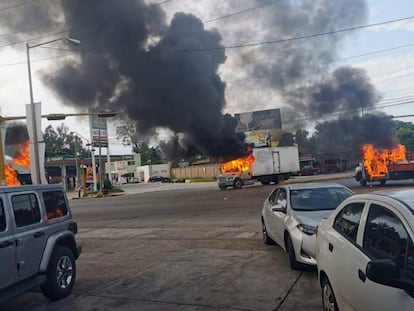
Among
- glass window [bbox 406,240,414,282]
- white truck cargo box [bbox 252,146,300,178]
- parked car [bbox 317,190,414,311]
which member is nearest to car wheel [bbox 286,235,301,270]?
parked car [bbox 317,190,414,311]

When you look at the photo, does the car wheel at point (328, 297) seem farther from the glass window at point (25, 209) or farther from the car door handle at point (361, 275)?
the glass window at point (25, 209)

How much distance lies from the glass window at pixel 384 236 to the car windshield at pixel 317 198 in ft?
12.9

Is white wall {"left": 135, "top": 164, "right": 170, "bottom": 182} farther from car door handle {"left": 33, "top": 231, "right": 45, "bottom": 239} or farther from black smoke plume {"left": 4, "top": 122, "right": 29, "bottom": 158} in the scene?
car door handle {"left": 33, "top": 231, "right": 45, "bottom": 239}

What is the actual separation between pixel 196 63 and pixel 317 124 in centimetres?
1880

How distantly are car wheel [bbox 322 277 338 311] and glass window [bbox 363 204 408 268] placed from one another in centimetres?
83

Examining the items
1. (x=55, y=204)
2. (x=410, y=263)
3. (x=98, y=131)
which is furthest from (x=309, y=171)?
(x=410, y=263)

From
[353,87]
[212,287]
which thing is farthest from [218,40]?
[212,287]

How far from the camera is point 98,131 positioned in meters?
47.3

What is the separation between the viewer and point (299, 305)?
5.09m

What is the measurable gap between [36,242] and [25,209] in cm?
44

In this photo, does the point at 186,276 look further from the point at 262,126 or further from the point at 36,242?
the point at 262,126

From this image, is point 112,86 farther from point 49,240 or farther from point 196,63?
point 49,240

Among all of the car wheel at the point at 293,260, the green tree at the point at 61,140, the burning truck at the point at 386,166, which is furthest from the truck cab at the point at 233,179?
the green tree at the point at 61,140

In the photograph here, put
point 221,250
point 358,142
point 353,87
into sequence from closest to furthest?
point 221,250, point 358,142, point 353,87
